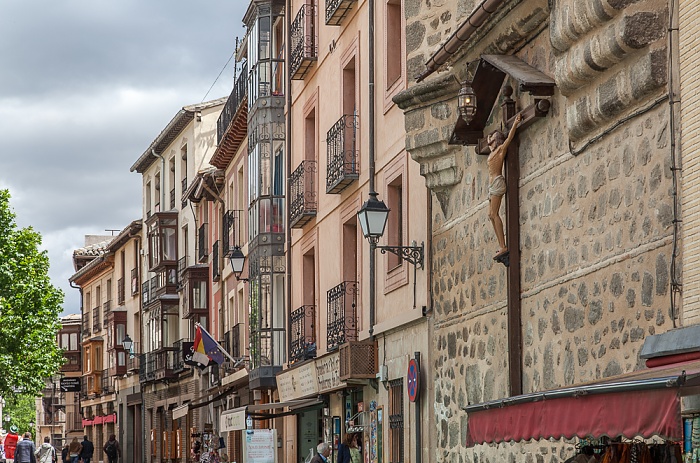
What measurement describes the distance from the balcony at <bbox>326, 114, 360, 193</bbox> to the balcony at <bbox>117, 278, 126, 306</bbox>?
39261 millimetres

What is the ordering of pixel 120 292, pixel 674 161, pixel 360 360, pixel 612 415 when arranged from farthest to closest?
pixel 120 292
pixel 360 360
pixel 674 161
pixel 612 415

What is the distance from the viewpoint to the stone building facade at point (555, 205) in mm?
10555

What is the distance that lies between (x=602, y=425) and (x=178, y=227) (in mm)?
43859

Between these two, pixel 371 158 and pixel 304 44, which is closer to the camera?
pixel 371 158

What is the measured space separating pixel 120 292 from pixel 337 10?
40.5 meters

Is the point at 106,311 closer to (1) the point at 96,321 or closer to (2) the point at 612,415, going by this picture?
(1) the point at 96,321

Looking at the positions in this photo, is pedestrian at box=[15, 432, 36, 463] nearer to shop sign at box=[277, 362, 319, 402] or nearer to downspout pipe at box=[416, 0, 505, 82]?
shop sign at box=[277, 362, 319, 402]

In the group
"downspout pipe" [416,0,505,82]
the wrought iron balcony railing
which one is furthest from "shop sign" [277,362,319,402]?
"downspout pipe" [416,0,505,82]

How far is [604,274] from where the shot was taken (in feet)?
38.0

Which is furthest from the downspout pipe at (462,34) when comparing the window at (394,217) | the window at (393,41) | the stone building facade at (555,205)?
the window at (394,217)

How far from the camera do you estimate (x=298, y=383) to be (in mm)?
27234

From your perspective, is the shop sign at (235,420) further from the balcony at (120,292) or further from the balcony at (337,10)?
the balcony at (120,292)

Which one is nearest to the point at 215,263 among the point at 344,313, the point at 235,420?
the point at 235,420

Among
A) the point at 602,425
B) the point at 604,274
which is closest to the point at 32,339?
the point at 604,274
